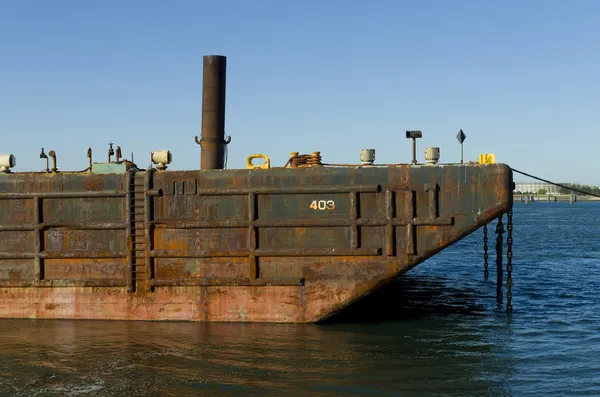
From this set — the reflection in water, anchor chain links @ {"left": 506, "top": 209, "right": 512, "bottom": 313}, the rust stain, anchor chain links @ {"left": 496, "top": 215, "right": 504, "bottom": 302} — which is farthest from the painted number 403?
the rust stain

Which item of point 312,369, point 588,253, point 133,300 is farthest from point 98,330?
point 588,253

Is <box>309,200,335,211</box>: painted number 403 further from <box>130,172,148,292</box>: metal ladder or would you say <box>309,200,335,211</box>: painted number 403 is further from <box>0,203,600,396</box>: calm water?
<box>130,172,148,292</box>: metal ladder

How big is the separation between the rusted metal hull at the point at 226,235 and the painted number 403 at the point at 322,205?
3cm

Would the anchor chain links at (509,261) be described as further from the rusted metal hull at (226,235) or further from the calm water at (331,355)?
the rusted metal hull at (226,235)

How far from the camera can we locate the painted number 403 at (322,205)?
18078 mm

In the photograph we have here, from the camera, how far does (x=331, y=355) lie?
1579 cm

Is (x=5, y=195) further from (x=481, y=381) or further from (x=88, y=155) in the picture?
(x=481, y=381)

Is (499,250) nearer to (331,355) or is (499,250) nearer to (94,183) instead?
(331,355)

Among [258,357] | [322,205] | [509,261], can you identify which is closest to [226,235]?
[322,205]

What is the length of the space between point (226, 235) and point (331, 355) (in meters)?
4.55

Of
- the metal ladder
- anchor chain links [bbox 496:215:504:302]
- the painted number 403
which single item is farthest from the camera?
anchor chain links [bbox 496:215:504:302]

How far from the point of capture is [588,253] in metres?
45.2

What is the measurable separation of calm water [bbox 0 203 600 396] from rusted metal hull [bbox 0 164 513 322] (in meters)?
0.72

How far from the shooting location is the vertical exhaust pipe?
20641 millimetres
